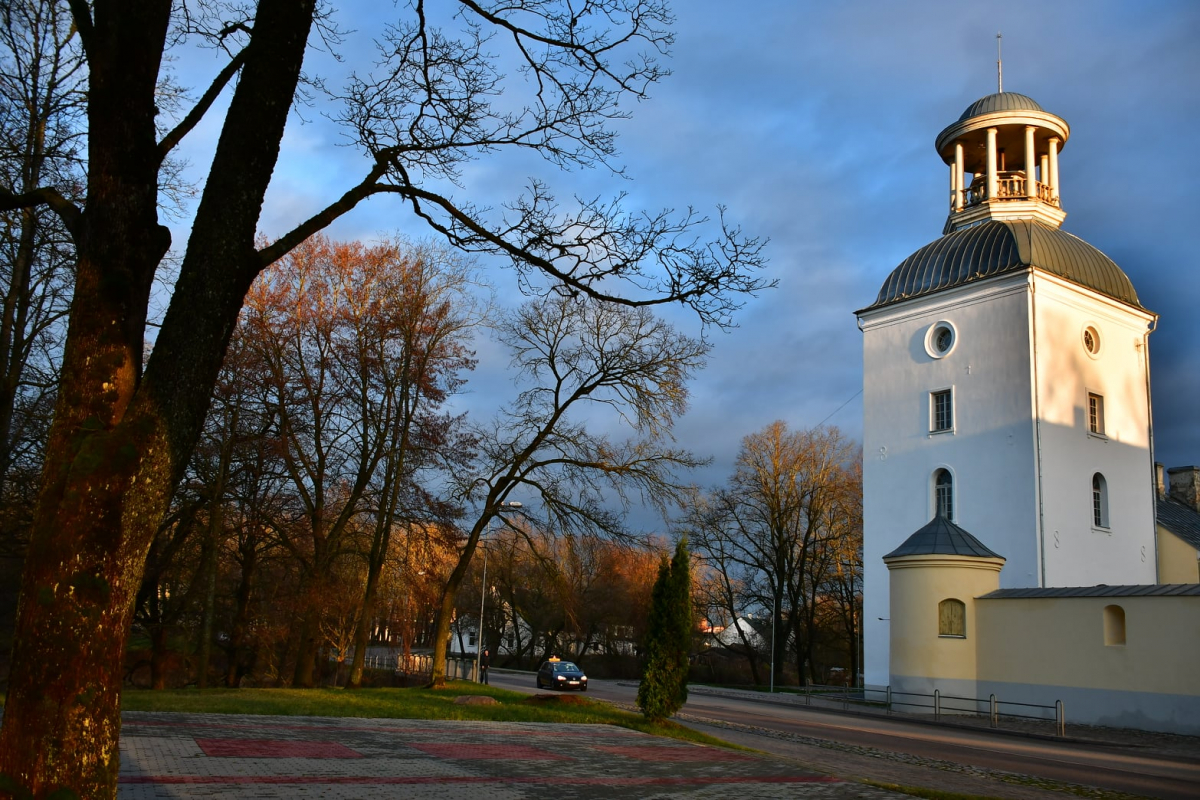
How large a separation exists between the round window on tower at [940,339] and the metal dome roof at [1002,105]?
27.4 ft

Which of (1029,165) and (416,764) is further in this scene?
(1029,165)

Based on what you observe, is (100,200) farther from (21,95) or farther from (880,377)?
(880,377)

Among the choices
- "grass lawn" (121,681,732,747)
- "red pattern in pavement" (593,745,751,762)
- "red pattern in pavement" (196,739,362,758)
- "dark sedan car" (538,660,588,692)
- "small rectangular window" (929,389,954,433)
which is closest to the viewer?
"red pattern in pavement" (196,739,362,758)

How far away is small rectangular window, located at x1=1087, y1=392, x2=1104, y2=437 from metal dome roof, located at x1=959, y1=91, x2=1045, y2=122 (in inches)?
→ 441

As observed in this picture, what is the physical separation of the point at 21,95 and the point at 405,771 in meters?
10.7

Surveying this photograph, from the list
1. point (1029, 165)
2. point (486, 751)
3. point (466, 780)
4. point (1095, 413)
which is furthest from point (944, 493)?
point (466, 780)

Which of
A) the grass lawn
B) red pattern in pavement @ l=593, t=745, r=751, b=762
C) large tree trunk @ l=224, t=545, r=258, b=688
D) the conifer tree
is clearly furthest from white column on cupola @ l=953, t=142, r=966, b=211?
red pattern in pavement @ l=593, t=745, r=751, b=762

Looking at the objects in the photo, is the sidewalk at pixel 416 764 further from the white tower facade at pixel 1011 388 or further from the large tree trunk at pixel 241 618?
the white tower facade at pixel 1011 388

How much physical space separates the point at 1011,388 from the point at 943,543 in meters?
7.36

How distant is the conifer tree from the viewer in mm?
17703

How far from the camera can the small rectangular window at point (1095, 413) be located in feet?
114

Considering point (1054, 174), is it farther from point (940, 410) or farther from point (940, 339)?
point (940, 410)

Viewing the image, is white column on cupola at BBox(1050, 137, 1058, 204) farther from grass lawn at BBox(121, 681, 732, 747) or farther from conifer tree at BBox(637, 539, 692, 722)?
grass lawn at BBox(121, 681, 732, 747)

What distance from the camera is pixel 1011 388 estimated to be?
110 ft
